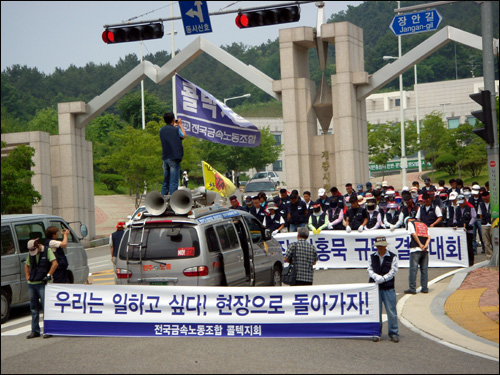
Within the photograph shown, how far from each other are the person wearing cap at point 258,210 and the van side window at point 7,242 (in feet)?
26.4

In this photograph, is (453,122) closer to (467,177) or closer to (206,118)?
(467,177)

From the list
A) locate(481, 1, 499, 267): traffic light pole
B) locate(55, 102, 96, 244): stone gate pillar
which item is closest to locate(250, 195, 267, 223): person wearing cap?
locate(481, 1, 499, 267): traffic light pole

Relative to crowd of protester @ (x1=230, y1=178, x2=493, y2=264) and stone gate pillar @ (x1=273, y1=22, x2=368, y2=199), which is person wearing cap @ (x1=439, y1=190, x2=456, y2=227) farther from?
stone gate pillar @ (x1=273, y1=22, x2=368, y2=199)

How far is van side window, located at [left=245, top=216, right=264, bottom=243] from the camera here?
16.2 metres

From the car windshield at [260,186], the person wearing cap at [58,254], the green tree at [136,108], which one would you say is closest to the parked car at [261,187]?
the car windshield at [260,186]

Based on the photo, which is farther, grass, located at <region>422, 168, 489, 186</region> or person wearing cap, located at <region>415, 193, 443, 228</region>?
grass, located at <region>422, 168, 489, 186</region>

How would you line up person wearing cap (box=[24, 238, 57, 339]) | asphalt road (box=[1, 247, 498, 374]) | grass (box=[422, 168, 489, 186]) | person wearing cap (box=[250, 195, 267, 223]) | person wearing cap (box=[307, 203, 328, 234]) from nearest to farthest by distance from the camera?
asphalt road (box=[1, 247, 498, 374]), person wearing cap (box=[24, 238, 57, 339]), person wearing cap (box=[307, 203, 328, 234]), person wearing cap (box=[250, 195, 267, 223]), grass (box=[422, 168, 489, 186])

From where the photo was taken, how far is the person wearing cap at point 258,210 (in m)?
21.8

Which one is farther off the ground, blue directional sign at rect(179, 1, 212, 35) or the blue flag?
blue directional sign at rect(179, 1, 212, 35)

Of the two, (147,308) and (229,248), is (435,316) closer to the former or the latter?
(229,248)

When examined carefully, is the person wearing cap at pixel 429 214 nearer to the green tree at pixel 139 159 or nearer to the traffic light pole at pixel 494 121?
the traffic light pole at pixel 494 121

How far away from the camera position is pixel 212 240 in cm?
1404

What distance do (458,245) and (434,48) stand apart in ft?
35.1

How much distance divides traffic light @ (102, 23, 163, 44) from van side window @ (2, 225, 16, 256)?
638 centimetres
